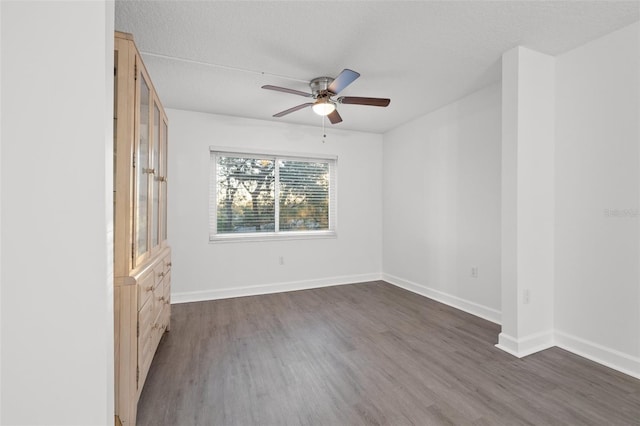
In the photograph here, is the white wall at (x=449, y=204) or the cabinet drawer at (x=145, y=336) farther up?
the white wall at (x=449, y=204)

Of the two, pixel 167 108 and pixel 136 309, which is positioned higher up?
pixel 167 108

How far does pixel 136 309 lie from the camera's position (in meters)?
1.56

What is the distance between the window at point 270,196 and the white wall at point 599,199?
288cm

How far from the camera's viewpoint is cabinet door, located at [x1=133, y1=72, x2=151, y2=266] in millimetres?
1685

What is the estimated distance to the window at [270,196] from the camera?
13.3 feet

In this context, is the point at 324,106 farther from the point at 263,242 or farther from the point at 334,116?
the point at 263,242

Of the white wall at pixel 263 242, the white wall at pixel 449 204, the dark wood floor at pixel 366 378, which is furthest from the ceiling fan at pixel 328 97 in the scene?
the dark wood floor at pixel 366 378

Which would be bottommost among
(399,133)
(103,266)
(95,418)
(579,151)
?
(95,418)

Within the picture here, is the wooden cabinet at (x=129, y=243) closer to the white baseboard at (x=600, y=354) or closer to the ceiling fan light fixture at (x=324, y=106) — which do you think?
the ceiling fan light fixture at (x=324, y=106)

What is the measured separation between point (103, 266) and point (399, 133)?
14.0 ft

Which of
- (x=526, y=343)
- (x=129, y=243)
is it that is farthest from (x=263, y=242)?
(x=526, y=343)

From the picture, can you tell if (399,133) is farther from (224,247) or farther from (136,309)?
(136,309)

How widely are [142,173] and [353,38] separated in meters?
1.76

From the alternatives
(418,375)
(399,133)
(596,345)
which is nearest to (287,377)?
(418,375)
